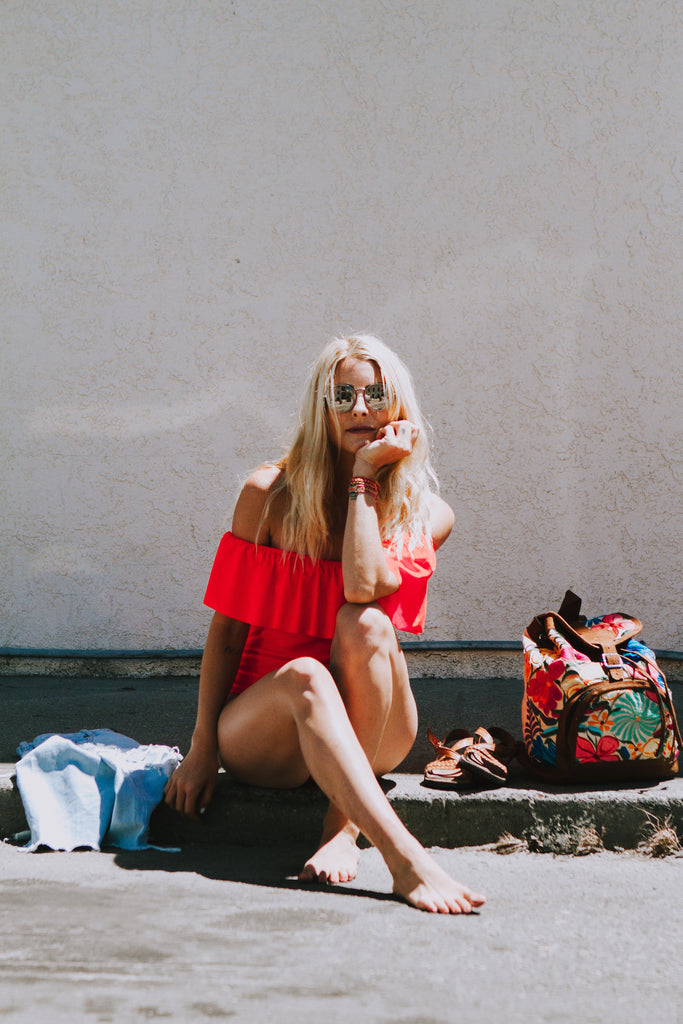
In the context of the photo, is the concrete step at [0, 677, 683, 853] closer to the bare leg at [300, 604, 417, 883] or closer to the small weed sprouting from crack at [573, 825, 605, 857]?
the small weed sprouting from crack at [573, 825, 605, 857]

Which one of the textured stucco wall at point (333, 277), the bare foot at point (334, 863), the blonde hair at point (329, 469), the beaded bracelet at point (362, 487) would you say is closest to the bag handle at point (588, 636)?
the blonde hair at point (329, 469)

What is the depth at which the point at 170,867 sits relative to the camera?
226 cm

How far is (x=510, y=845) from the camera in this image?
7.91ft

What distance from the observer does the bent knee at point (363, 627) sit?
88.2 inches

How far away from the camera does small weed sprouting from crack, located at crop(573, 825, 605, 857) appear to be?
239 cm

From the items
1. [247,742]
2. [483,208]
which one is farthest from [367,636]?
[483,208]

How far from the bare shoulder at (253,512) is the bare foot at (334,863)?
2.69 feet

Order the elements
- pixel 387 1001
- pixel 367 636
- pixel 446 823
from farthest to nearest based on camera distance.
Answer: pixel 446 823 → pixel 367 636 → pixel 387 1001

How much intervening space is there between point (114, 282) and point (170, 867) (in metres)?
3.01

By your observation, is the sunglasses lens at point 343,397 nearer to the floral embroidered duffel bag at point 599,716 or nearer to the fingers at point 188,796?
the floral embroidered duffel bag at point 599,716

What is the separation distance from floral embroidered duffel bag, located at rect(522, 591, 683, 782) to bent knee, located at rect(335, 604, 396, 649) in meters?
0.52

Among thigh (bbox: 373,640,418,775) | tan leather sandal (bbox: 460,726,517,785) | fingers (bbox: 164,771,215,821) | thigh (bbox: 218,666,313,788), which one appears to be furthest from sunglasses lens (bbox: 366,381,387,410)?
fingers (bbox: 164,771,215,821)

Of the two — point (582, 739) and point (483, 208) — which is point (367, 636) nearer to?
point (582, 739)

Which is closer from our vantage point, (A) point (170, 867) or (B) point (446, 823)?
(A) point (170, 867)
